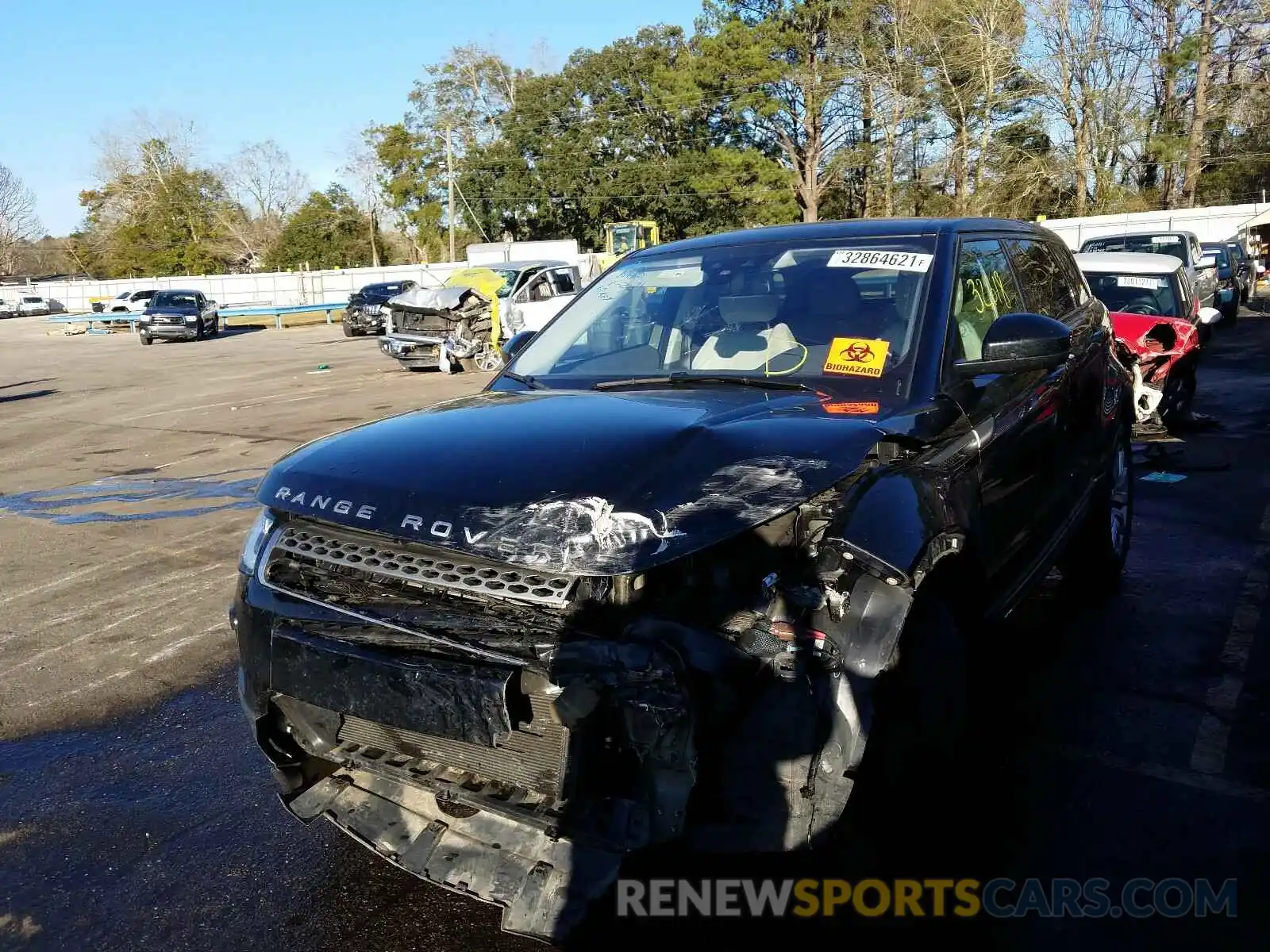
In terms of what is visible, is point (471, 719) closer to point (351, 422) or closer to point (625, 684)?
point (625, 684)

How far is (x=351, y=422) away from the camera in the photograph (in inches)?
500

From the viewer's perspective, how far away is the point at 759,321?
371 centimetres

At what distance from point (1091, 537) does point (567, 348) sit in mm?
2970

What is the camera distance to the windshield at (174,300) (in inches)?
1374

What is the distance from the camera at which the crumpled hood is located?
2246 millimetres

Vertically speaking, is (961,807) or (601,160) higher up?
(601,160)

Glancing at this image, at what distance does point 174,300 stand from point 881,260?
36.4 m

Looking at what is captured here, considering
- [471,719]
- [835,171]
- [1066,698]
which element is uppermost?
[835,171]

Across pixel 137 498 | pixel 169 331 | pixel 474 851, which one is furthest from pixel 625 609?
pixel 169 331

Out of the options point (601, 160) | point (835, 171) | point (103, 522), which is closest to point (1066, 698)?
point (103, 522)

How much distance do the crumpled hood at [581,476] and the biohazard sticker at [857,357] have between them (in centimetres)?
38

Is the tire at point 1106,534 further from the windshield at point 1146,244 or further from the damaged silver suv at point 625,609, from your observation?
the windshield at point 1146,244

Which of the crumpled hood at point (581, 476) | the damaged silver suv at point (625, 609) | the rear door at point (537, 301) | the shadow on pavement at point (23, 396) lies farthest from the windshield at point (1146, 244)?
the shadow on pavement at point (23, 396)

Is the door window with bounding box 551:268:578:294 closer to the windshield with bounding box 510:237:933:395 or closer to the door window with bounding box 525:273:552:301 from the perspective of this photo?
the door window with bounding box 525:273:552:301
